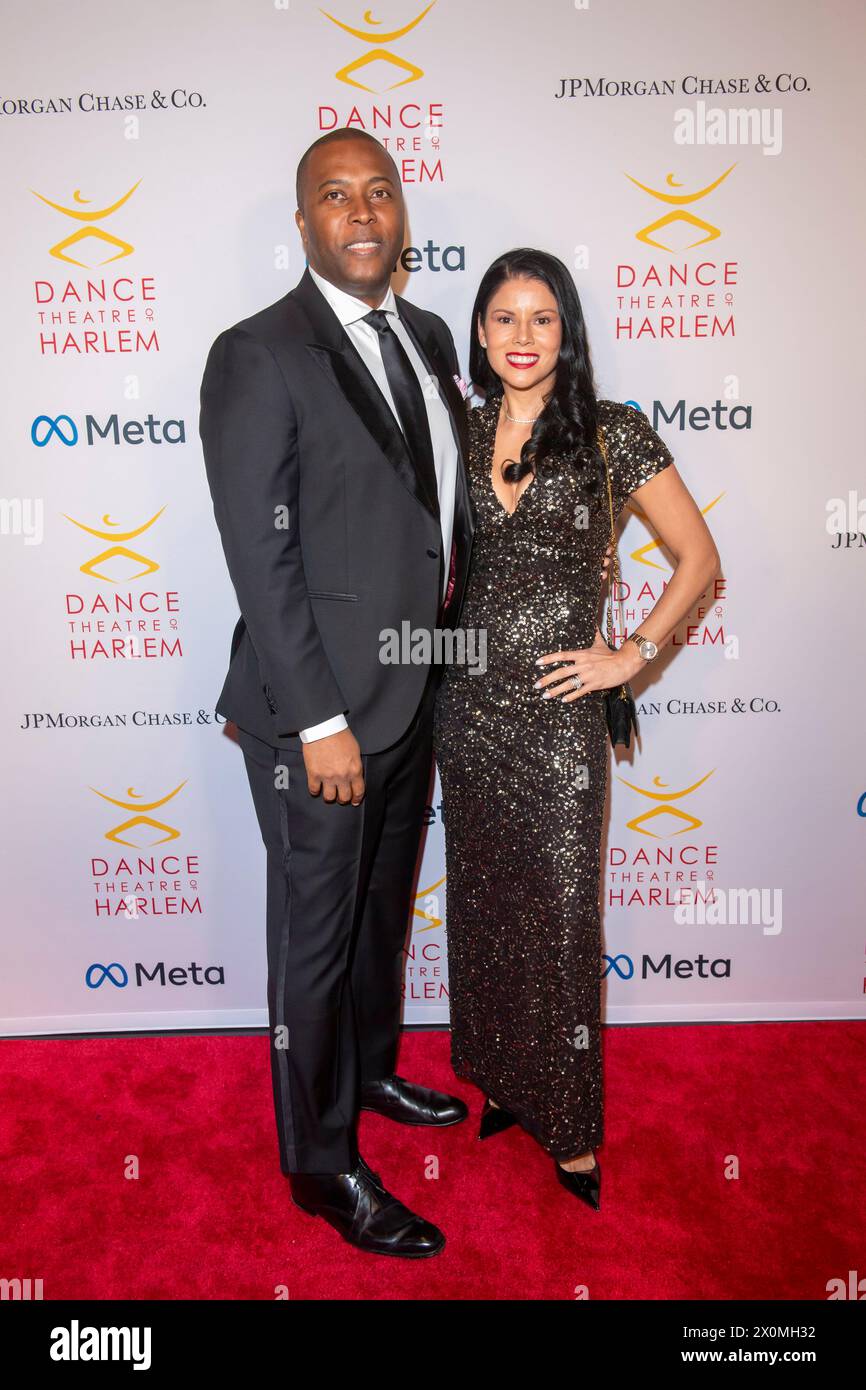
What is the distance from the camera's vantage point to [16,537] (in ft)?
8.33

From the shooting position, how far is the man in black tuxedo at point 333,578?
5.82 feet

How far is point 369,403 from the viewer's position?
72.4 inches

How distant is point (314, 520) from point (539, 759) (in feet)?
2.23

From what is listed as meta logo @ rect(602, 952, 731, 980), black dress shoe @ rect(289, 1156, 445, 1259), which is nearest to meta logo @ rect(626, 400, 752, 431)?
meta logo @ rect(602, 952, 731, 980)

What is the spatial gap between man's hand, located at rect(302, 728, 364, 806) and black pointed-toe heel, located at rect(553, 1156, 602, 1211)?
1004mm

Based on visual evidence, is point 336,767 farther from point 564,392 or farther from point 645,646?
point 564,392

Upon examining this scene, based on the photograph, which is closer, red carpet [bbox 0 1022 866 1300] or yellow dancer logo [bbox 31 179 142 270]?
red carpet [bbox 0 1022 866 1300]

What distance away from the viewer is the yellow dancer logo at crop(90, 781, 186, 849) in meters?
2.72

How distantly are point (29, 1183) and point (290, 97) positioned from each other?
2.60 m

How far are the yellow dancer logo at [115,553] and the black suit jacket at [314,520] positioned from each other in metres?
0.77

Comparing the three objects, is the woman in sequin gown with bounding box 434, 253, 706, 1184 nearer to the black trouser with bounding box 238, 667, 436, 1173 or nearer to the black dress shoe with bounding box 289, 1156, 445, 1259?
the black trouser with bounding box 238, 667, 436, 1173

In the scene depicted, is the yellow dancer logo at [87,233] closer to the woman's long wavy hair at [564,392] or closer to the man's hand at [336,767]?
the woman's long wavy hair at [564,392]

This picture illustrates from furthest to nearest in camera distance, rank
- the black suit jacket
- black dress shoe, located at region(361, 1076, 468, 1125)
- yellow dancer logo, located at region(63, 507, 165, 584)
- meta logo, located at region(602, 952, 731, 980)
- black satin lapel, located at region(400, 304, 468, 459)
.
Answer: meta logo, located at region(602, 952, 731, 980) → yellow dancer logo, located at region(63, 507, 165, 584) → black dress shoe, located at region(361, 1076, 468, 1125) → black satin lapel, located at region(400, 304, 468, 459) → the black suit jacket

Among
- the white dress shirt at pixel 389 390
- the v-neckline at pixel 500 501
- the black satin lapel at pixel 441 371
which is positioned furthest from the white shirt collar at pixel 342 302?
the v-neckline at pixel 500 501
